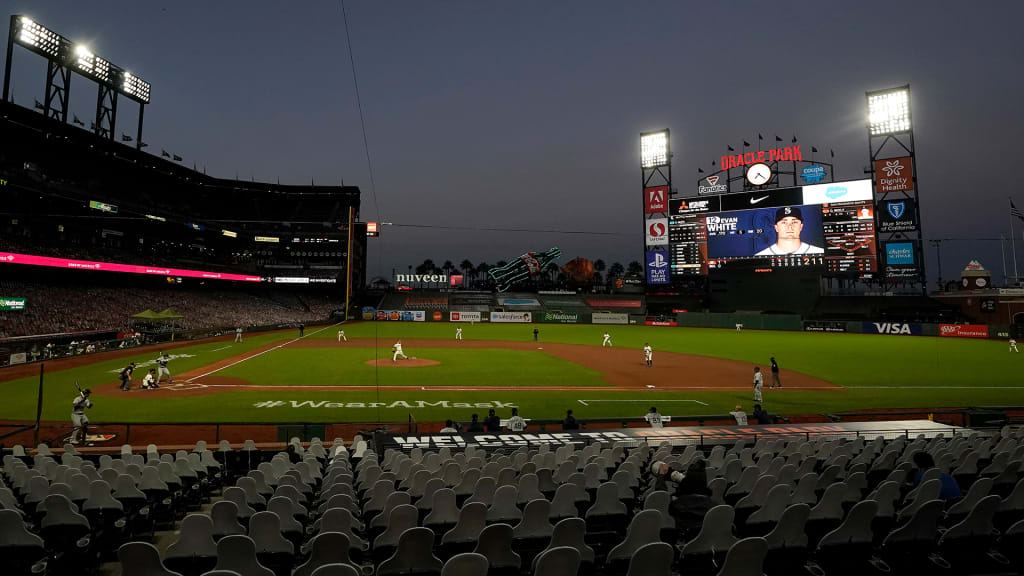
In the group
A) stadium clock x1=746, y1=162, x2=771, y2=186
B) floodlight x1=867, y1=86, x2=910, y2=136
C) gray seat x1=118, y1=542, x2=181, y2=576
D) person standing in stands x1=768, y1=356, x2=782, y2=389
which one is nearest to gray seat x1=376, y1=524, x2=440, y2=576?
gray seat x1=118, y1=542, x2=181, y2=576

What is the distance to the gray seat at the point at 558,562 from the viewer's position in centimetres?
373

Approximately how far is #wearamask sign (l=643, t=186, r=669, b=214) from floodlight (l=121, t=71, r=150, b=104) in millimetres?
68430

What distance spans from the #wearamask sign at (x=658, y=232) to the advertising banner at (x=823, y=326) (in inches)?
809

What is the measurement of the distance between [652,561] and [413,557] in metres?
2.14

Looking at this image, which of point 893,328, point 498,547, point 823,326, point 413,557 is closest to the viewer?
point 413,557

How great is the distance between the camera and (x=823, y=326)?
205 ft

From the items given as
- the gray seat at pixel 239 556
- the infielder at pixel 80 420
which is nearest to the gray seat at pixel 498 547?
the gray seat at pixel 239 556

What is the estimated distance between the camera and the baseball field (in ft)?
70.1

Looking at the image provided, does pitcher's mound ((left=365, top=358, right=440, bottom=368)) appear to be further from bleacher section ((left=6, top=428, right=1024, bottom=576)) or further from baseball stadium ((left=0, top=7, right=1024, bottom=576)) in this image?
bleacher section ((left=6, top=428, right=1024, bottom=576))

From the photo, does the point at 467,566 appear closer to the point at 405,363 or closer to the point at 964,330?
the point at 405,363

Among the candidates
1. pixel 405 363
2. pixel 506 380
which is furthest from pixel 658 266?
pixel 506 380

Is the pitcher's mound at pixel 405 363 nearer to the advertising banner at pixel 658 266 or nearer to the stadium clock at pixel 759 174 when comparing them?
the advertising banner at pixel 658 266

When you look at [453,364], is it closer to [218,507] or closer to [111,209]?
[218,507]

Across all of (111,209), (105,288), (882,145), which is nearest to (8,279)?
(105,288)
